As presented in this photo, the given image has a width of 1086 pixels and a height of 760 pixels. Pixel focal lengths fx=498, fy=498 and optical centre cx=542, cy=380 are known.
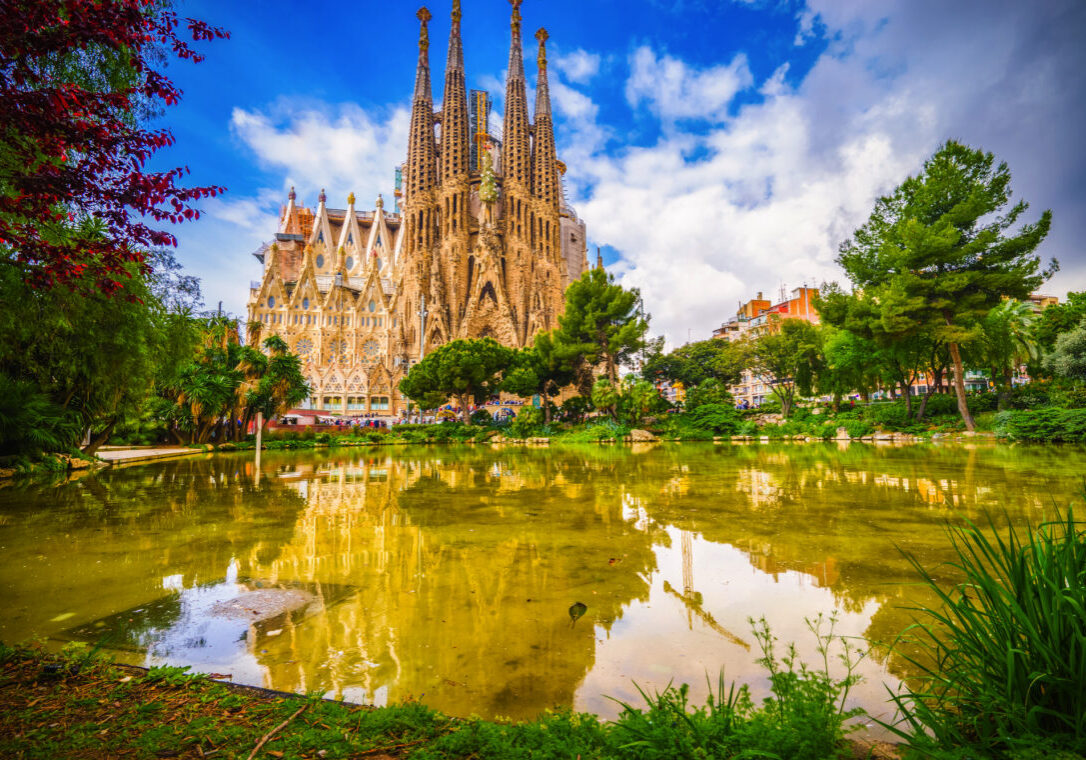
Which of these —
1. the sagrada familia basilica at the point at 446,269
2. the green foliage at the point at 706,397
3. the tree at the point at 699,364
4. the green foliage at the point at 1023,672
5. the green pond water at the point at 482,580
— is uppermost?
the sagrada familia basilica at the point at 446,269

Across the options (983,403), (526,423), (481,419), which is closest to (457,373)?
(481,419)

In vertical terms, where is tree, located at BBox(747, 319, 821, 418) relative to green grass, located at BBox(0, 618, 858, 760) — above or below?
above

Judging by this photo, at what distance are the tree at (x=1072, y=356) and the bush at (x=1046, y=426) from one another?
5139 mm

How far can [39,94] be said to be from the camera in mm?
2744

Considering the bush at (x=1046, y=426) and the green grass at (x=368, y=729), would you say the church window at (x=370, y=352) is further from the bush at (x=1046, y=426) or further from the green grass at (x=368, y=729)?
the green grass at (x=368, y=729)

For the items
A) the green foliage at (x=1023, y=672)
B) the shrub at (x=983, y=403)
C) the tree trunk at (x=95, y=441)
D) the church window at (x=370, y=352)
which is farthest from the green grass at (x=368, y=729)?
the church window at (x=370, y=352)

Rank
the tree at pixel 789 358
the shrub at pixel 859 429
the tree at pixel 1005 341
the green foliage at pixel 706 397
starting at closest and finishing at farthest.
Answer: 1. the tree at pixel 1005 341
2. the shrub at pixel 859 429
3. the green foliage at pixel 706 397
4. the tree at pixel 789 358

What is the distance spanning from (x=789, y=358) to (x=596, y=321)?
14.4 meters

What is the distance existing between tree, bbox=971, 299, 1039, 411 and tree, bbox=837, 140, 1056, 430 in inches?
45.3

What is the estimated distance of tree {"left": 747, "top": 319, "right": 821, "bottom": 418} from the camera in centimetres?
3297

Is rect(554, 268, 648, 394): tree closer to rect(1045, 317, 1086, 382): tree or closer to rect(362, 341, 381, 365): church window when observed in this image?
rect(1045, 317, 1086, 382): tree

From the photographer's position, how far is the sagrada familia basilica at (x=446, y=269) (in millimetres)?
50500

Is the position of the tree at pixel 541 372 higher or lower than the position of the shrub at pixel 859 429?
higher

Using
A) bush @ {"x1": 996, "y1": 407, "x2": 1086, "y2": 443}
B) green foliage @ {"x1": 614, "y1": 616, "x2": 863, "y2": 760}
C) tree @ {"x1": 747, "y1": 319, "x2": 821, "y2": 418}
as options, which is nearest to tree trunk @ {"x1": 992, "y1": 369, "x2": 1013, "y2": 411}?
bush @ {"x1": 996, "y1": 407, "x2": 1086, "y2": 443}
